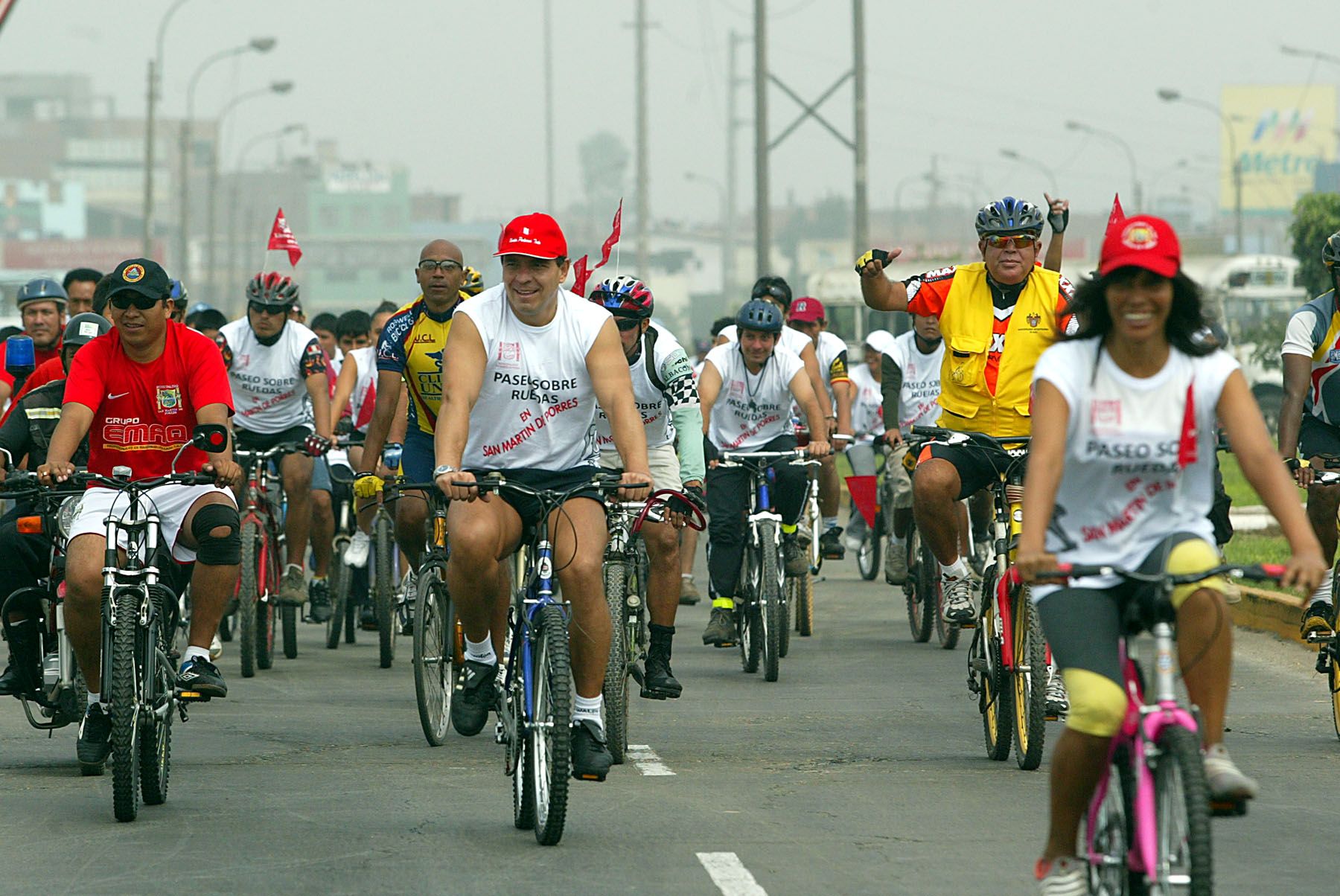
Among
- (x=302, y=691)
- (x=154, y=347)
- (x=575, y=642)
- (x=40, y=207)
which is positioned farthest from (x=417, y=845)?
(x=40, y=207)

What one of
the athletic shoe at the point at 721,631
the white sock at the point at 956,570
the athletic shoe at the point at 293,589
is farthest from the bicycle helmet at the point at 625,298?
the athletic shoe at the point at 293,589

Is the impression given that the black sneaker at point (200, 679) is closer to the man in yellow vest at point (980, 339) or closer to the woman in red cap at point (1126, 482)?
the man in yellow vest at point (980, 339)

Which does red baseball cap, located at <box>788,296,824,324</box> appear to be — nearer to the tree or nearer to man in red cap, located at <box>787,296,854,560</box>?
man in red cap, located at <box>787,296,854,560</box>

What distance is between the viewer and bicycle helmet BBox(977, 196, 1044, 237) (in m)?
9.29

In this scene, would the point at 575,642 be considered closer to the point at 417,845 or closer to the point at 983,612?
the point at 417,845

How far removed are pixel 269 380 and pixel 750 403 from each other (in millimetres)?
2943

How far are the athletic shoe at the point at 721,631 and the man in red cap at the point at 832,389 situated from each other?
2734 mm

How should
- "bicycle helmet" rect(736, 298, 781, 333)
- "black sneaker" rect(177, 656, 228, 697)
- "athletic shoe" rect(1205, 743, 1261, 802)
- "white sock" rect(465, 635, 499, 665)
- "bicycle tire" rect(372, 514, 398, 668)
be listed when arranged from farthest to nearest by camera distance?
"bicycle helmet" rect(736, 298, 781, 333) → "bicycle tire" rect(372, 514, 398, 668) → "white sock" rect(465, 635, 499, 665) → "black sneaker" rect(177, 656, 228, 697) → "athletic shoe" rect(1205, 743, 1261, 802)

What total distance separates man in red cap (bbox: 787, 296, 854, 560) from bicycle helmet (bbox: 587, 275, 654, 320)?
4729 mm

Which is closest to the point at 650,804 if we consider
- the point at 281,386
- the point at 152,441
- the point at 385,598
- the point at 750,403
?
the point at 152,441

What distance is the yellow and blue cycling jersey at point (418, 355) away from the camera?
9.85 m

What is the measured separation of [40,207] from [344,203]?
2699cm

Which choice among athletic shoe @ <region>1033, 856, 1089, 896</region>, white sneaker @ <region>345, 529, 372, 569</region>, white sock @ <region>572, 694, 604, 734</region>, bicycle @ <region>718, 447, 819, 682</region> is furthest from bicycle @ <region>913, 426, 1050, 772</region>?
white sneaker @ <region>345, 529, 372, 569</region>

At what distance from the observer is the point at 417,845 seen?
7000mm
